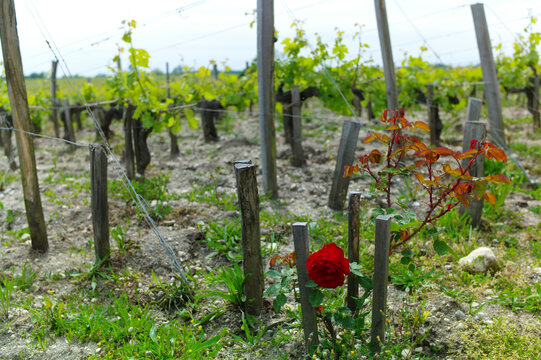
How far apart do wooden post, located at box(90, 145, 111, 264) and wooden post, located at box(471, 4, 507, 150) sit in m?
4.58

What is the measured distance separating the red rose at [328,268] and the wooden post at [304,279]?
0.42ft

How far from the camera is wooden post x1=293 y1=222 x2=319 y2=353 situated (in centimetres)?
212

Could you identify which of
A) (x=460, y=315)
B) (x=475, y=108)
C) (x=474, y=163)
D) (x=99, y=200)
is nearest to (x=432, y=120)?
(x=475, y=108)

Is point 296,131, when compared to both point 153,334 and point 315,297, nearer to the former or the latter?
point 153,334

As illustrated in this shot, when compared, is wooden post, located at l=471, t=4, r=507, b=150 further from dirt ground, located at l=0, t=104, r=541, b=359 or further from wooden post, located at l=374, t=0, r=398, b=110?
wooden post, located at l=374, t=0, r=398, b=110

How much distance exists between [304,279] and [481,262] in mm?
1686

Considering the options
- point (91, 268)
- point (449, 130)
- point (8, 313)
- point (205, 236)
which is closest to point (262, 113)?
point (205, 236)

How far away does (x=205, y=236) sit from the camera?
3926 mm

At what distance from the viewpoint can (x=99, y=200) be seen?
3.47m

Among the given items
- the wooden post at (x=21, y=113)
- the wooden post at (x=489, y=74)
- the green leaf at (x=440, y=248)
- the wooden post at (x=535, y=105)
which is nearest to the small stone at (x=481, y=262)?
the green leaf at (x=440, y=248)

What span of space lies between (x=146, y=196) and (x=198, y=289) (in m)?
2.14

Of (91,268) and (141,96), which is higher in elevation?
(141,96)

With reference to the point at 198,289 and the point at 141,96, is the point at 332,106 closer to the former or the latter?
A: the point at 141,96

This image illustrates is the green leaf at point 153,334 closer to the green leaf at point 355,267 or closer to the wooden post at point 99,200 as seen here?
the wooden post at point 99,200
